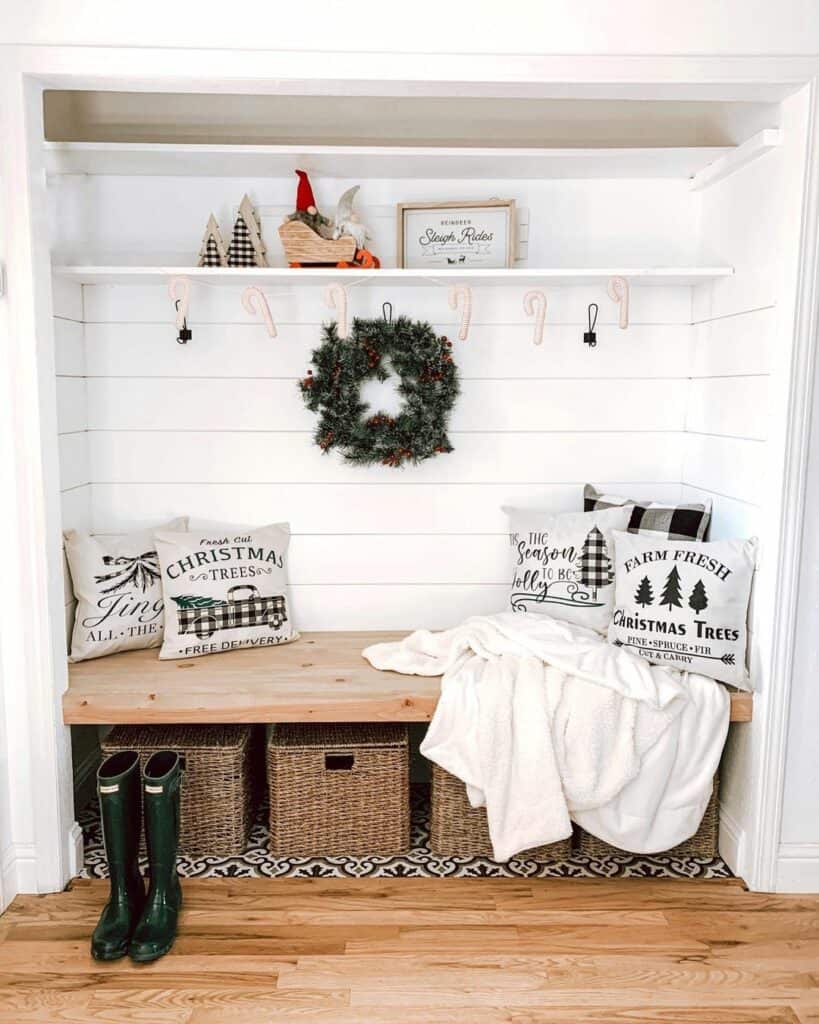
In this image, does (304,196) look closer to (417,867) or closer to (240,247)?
(240,247)

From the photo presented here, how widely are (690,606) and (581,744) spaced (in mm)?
488

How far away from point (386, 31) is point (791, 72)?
100 centimetres

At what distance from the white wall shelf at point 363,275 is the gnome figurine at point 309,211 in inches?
4.7

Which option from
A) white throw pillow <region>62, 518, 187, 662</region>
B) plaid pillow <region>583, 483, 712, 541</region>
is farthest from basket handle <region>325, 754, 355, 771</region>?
plaid pillow <region>583, 483, 712, 541</region>

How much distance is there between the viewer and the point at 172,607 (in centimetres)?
277

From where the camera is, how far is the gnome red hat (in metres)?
2.70

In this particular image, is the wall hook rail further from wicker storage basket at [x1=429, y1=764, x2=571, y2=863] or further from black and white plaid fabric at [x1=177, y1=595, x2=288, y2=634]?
wicker storage basket at [x1=429, y1=764, x2=571, y2=863]

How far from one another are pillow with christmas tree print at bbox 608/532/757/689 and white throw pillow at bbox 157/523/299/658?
1073 mm

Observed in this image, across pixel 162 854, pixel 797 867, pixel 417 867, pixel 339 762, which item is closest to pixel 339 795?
pixel 339 762

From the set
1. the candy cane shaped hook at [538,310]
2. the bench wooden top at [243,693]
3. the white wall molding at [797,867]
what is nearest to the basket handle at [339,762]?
the bench wooden top at [243,693]

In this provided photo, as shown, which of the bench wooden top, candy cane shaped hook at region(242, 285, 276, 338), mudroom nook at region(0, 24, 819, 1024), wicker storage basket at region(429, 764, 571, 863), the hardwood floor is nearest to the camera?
the hardwood floor

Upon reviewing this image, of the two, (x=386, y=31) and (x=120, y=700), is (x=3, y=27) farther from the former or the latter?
(x=120, y=700)

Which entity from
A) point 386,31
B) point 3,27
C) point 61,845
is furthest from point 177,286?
point 61,845

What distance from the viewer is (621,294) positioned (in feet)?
9.00
